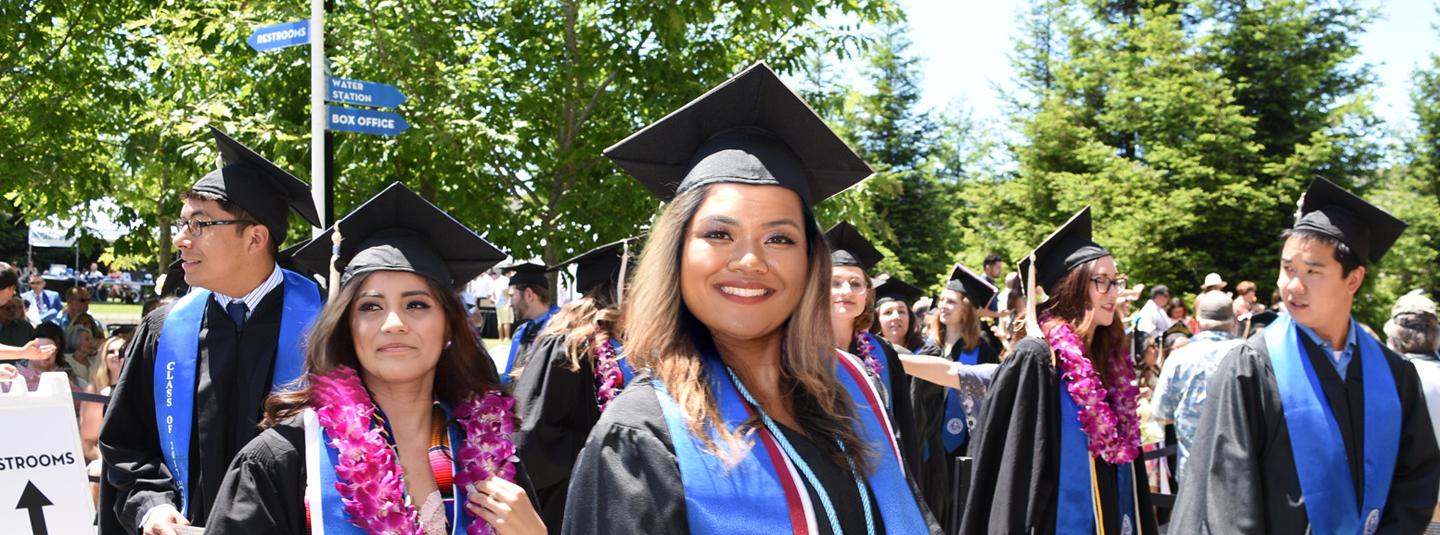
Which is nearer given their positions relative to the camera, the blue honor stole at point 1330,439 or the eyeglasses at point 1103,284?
the blue honor stole at point 1330,439

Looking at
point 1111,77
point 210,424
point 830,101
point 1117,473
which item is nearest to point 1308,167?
point 1111,77

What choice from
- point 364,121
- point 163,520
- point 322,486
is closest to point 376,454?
point 322,486

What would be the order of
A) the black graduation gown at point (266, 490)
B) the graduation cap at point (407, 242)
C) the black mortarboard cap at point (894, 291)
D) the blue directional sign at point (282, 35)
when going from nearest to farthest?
the black graduation gown at point (266, 490) < the graduation cap at point (407, 242) < the blue directional sign at point (282, 35) < the black mortarboard cap at point (894, 291)

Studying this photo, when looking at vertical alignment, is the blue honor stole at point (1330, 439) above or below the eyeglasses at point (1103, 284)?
below

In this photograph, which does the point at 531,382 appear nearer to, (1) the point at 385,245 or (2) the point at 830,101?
(1) the point at 385,245

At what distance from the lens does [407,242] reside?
10.3 ft

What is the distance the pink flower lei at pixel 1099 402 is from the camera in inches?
185

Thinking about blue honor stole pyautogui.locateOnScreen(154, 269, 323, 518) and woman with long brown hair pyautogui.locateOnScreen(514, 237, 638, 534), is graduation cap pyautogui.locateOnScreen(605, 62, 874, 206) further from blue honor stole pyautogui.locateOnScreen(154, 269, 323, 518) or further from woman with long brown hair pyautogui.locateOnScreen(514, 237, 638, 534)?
woman with long brown hair pyautogui.locateOnScreen(514, 237, 638, 534)

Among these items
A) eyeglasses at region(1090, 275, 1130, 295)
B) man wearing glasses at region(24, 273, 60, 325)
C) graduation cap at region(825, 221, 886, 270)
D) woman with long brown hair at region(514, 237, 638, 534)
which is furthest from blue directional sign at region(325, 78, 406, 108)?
man wearing glasses at region(24, 273, 60, 325)

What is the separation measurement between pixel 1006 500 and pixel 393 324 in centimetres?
272

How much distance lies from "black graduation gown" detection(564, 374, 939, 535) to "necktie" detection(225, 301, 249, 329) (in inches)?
90.2

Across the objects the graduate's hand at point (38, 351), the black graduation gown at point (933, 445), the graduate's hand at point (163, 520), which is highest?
the graduate's hand at point (38, 351)

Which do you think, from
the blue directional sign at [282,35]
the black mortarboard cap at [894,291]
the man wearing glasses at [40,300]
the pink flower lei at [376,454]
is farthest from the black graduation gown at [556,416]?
the man wearing glasses at [40,300]

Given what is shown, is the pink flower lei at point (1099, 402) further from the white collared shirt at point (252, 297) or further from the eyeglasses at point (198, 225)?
the eyeglasses at point (198, 225)
